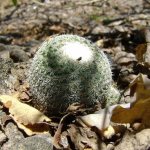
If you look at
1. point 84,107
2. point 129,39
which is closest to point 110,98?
point 84,107

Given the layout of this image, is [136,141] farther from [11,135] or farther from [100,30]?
[100,30]

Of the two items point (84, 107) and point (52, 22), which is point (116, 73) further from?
point (52, 22)

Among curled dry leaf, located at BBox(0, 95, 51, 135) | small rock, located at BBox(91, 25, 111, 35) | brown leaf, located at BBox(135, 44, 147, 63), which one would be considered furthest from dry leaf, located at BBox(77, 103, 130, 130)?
small rock, located at BBox(91, 25, 111, 35)

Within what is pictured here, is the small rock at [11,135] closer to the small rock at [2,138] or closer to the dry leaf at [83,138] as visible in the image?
the small rock at [2,138]

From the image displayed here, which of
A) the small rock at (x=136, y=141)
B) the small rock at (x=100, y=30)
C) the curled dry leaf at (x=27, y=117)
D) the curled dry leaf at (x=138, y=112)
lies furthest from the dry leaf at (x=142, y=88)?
the small rock at (x=100, y=30)

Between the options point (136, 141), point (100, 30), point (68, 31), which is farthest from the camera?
point (68, 31)

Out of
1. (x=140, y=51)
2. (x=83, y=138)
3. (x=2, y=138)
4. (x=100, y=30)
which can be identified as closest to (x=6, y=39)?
(x=100, y=30)
